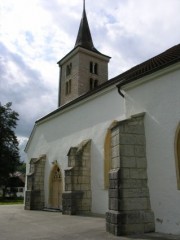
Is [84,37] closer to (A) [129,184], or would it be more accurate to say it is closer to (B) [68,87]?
(B) [68,87]

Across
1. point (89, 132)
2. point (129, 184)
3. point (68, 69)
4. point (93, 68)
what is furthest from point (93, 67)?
point (129, 184)

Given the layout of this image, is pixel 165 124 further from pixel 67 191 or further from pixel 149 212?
pixel 67 191

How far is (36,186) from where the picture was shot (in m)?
18.3

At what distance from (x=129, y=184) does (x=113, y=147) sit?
1314mm

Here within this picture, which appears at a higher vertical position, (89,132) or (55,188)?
(89,132)

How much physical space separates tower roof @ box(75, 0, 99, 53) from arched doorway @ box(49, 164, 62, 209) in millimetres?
12800

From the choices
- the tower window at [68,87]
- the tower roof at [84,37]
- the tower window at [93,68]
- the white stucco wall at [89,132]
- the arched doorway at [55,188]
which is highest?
the tower roof at [84,37]

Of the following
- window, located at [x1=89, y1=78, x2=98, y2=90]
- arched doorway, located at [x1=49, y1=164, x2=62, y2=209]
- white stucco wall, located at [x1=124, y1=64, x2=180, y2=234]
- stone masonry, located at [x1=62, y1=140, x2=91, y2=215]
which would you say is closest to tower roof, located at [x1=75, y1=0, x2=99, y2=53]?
window, located at [x1=89, y1=78, x2=98, y2=90]

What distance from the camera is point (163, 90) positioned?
870cm

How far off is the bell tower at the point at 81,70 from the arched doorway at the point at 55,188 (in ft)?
26.4

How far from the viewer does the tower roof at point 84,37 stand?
26.8 m

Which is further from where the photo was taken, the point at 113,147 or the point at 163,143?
the point at 113,147

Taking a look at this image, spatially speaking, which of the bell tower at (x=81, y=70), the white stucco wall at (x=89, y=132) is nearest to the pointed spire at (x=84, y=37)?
the bell tower at (x=81, y=70)

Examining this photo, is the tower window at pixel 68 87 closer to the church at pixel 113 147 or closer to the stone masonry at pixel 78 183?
the church at pixel 113 147
